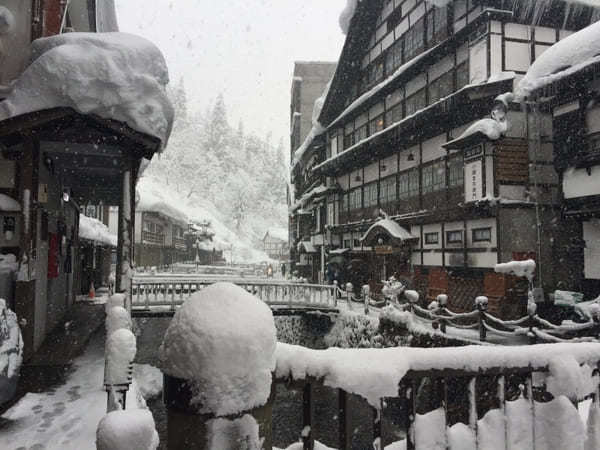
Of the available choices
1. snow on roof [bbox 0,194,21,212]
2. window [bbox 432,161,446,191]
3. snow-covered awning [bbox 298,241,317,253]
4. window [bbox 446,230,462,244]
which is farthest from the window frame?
snow-covered awning [bbox 298,241,317,253]

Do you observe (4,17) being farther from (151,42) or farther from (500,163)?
(500,163)

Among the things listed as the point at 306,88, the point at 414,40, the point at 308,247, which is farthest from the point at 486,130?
the point at 306,88

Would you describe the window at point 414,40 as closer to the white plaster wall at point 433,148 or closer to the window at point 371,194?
the white plaster wall at point 433,148

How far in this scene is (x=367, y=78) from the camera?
27031 mm

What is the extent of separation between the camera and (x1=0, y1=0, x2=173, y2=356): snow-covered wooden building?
866 centimetres

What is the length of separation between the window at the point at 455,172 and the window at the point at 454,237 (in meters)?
2.04

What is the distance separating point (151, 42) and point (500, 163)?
12.8 m

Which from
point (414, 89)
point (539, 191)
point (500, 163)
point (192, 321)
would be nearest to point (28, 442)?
point (192, 321)

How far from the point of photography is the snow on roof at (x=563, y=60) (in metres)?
13.9

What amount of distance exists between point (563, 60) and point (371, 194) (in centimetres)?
1274

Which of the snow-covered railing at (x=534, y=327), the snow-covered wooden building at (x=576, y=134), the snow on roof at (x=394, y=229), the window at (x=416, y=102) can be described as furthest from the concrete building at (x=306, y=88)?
the snow-covered railing at (x=534, y=327)

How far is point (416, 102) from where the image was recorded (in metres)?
21.2

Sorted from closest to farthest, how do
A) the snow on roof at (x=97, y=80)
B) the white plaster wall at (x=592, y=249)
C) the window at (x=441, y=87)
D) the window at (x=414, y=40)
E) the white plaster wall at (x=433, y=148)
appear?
the snow on roof at (x=97, y=80), the white plaster wall at (x=592, y=249), the window at (x=441, y=87), the white plaster wall at (x=433, y=148), the window at (x=414, y=40)

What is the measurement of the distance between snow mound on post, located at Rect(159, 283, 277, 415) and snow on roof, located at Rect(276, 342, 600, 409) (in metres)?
0.27
